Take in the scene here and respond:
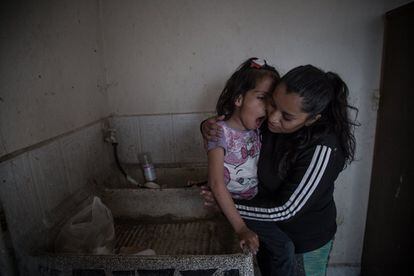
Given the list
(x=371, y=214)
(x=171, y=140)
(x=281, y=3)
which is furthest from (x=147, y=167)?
(x=371, y=214)

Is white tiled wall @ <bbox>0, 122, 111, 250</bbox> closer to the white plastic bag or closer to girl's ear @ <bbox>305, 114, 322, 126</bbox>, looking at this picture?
the white plastic bag

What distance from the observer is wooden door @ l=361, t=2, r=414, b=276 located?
47.3 inches

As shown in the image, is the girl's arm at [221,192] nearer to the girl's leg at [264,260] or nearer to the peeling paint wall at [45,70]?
the girl's leg at [264,260]

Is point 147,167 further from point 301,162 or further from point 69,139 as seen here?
point 301,162

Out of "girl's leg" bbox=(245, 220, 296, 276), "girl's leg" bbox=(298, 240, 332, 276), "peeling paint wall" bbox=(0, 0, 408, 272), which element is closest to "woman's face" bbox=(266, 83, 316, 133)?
"girl's leg" bbox=(245, 220, 296, 276)

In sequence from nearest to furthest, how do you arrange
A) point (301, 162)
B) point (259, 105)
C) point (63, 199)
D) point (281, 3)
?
point (301, 162)
point (259, 105)
point (63, 199)
point (281, 3)

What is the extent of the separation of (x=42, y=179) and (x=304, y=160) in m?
0.92

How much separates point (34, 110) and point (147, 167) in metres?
0.69

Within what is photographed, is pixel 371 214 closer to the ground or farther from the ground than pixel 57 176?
closer to the ground

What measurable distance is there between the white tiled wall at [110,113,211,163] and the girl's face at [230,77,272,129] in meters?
0.60

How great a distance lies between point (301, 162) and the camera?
77 cm

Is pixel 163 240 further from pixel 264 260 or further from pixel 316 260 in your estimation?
pixel 316 260

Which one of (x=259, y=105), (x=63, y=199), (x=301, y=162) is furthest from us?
(x=63, y=199)

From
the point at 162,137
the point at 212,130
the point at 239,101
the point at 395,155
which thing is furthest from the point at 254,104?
the point at 395,155
